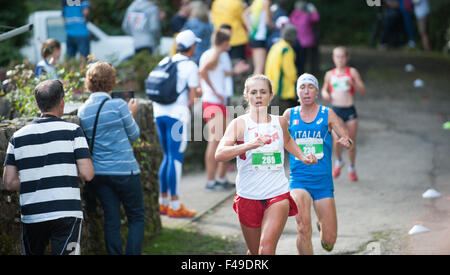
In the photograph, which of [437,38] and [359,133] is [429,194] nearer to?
[359,133]

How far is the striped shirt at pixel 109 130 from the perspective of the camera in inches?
224

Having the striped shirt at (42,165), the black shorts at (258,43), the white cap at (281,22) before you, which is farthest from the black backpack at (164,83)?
the black shorts at (258,43)

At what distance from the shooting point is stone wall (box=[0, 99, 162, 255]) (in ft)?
17.1

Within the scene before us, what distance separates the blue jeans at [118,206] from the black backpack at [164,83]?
5.97ft

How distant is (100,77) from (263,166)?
170 cm

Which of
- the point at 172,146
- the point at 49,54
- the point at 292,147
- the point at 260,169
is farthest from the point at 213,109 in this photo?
the point at 260,169

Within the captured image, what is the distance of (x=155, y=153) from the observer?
7.52 metres

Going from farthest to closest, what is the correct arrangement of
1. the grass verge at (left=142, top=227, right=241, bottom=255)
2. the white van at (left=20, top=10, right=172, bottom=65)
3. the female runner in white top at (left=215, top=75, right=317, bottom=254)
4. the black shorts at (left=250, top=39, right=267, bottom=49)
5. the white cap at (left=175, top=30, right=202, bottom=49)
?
1. the white van at (left=20, top=10, right=172, bottom=65)
2. the black shorts at (left=250, top=39, right=267, bottom=49)
3. the white cap at (left=175, top=30, right=202, bottom=49)
4. the grass verge at (left=142, top=227, right=241, bottom=255)
5. the female runner in white top at (left=215, top=75, right=317, bottom=254)

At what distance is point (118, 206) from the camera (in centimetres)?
597

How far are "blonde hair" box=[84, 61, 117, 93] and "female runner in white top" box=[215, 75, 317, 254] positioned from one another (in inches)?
51.2

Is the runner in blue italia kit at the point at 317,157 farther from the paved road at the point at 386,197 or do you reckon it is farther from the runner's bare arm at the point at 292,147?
the paved road at the point at 386,197

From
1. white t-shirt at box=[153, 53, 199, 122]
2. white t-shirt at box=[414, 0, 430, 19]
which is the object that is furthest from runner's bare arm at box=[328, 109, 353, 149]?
white t-shirt at box=[414, 0, 430, 19]

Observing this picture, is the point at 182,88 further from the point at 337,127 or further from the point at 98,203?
the point at 337,127

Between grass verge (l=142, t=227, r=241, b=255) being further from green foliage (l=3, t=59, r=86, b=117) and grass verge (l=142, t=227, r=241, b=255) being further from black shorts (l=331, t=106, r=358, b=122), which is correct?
black shorts (l=331, t=106, r=358, b=122)
